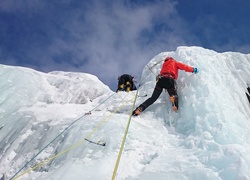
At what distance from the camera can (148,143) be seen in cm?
592

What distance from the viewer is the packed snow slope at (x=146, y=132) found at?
16.1ft

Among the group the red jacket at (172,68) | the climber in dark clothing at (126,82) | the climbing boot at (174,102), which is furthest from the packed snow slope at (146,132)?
the climber in dark clothing at (126,82)

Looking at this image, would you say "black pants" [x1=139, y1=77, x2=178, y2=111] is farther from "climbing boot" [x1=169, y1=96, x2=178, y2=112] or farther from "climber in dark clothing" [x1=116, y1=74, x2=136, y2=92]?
"climber in dark clothing" [x1=116, y1=74, x2=136, y2=92]

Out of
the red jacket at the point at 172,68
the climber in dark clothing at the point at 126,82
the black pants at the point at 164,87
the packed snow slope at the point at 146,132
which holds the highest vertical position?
the climber in dark clothing at the point at 126,82

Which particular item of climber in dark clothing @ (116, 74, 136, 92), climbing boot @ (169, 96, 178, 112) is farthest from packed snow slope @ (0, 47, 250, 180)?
climber in dark clothing @ (116, 74, 136, 92)

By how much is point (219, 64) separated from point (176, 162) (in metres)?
3.90

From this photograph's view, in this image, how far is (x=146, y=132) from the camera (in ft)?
20.8

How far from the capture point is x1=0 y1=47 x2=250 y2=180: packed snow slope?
491 cm

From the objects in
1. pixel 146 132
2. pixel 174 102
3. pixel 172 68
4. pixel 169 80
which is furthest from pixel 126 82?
→ pixel 146 132

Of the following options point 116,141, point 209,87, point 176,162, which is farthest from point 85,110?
point 176,162

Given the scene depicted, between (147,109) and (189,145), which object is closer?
(189,145)

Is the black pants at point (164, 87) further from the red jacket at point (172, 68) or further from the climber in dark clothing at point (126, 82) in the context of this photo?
the climber in dark clothing at point (126, 82)

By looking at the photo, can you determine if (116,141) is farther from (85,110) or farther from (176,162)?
(85,110)

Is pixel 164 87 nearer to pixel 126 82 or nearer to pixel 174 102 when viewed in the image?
pixel 174 102
